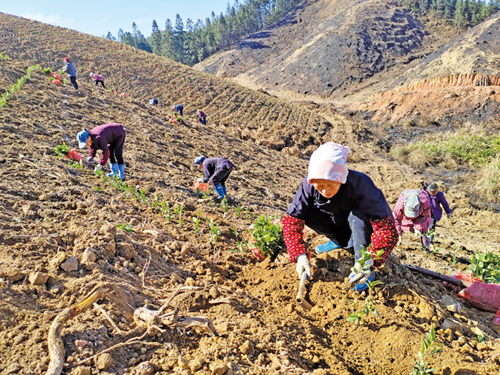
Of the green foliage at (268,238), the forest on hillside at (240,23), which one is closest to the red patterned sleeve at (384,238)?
the green foliage at (268,238)

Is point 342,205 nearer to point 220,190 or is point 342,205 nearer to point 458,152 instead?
point 220,190

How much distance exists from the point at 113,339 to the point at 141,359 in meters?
0.22

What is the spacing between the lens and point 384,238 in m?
2.49

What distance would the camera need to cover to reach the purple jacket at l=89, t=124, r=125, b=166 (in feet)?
18.4

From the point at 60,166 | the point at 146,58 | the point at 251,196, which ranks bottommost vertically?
the point at 251,196

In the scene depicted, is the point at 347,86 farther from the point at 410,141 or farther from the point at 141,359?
the point at 141,359

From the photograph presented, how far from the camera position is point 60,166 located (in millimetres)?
5395

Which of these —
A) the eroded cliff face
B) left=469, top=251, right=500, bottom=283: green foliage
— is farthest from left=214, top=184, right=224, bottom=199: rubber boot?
the eroded cliff face

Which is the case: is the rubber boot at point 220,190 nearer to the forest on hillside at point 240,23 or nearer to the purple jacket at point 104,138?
the purple jacket at point 104,138

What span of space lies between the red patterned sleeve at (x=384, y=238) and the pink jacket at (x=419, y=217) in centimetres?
303

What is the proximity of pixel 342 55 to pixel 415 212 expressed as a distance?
3508 centimetres

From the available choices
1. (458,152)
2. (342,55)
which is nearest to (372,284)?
(458,152)

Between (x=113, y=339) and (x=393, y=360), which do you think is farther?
(x=393, y=360)

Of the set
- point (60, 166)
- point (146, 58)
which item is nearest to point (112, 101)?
point (60, 166)
